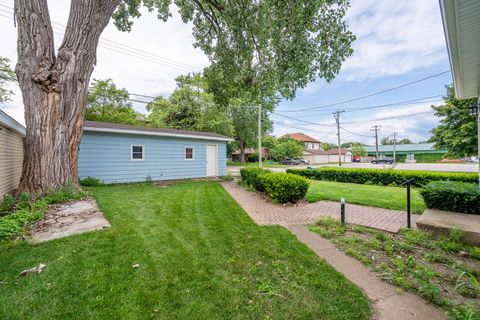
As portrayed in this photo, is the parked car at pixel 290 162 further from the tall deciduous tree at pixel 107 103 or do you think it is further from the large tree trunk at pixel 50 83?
the large tree trunk at pixel 50 83

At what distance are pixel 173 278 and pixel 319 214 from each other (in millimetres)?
4270

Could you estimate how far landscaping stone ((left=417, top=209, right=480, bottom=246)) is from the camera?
142 inches

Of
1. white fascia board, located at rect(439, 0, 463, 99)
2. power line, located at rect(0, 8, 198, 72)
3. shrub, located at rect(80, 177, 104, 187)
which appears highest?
power line, located at rect(0, 8, 198, 72)

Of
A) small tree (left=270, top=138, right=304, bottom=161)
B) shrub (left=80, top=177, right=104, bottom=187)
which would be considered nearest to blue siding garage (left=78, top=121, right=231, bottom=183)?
shrub (left=80, top=177, right=104, bottom=187)

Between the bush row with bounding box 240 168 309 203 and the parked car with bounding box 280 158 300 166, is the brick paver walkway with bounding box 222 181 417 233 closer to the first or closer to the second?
the bush row with bounding box 240 168 309 203

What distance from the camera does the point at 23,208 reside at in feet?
16.0

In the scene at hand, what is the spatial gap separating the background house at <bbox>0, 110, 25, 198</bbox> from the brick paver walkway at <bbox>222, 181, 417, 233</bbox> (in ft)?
22.4

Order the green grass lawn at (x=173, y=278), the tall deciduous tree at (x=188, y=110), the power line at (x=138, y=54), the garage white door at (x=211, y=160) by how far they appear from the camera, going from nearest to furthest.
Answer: the green grass lawn at (x=173, y=278) < the power line at (x=138, y=54) < the garage white door at (x=211, y=160) < the tall deciduous tree at (x=188, y=110)

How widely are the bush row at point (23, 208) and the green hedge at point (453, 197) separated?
853 cm

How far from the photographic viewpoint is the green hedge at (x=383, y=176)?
8.91 metres

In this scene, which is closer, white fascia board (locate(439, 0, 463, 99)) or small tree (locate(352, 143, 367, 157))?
white fascia board (locate(439, 0, 463, 99))

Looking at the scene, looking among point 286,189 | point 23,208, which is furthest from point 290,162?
point 23,208

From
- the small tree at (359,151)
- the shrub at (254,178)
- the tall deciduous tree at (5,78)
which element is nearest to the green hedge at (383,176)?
the shrub at (254,178)

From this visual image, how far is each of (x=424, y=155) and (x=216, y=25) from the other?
54.0 meters
